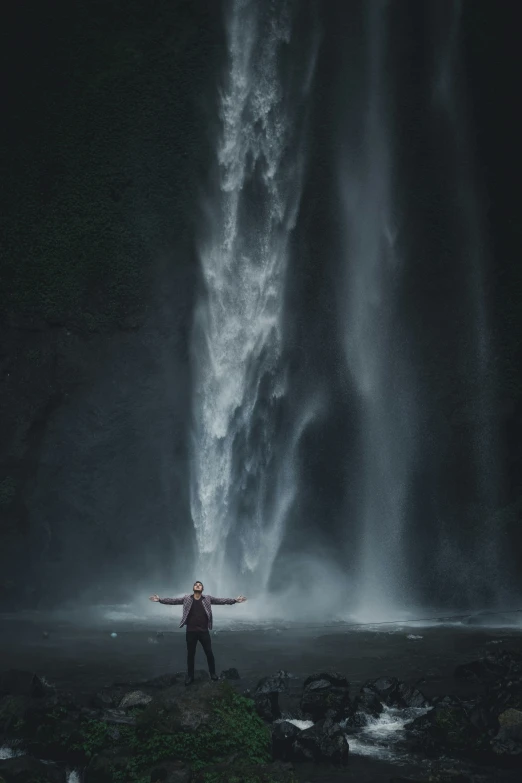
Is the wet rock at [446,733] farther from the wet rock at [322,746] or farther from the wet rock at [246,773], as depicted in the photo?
the wet rock at [246,773]

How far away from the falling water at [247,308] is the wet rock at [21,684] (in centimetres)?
1283

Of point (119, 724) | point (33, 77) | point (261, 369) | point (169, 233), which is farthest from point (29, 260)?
point (119, 724)

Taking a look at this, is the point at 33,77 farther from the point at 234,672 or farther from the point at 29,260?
the point at 234,672

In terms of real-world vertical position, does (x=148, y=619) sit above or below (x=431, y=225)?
below

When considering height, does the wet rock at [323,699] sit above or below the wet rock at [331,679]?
below

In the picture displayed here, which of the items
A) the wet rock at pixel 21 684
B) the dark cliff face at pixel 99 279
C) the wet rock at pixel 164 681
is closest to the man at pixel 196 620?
the wet rock at pixel 164 681

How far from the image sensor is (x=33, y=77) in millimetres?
31531

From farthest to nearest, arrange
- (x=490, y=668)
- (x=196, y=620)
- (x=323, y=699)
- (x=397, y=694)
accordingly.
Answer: (x=490, y=668), (x=397, y=694), (x=323, y=699), (x=196, y=620)

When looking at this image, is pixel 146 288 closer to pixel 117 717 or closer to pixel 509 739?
pixel 117 717

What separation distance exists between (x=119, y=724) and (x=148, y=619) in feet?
41.2

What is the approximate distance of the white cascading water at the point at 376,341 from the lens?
29422 mm

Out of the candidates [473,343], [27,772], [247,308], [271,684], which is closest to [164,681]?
[271,684]

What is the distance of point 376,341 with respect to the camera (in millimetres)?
31234

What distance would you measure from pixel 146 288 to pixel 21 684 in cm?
1875
